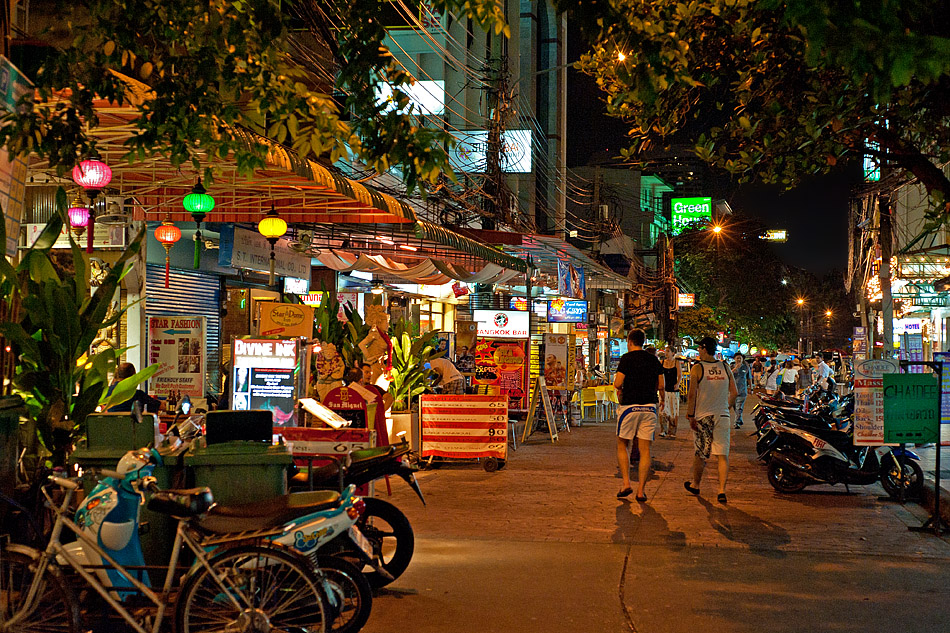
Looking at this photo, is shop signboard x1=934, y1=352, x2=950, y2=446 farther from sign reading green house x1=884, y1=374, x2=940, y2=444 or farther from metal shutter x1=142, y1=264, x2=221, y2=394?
metal shutter x1=142, y1=264, x2=221, y2=394

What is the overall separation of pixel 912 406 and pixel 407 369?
24.7ft

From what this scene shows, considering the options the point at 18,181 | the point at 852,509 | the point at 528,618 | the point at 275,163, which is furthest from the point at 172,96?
the point at 852,509

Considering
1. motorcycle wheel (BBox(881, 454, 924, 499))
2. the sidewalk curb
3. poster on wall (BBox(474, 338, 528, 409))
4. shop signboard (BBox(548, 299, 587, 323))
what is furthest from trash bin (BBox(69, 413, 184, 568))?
shop signboard (BBox(548, 299, 587, 323))

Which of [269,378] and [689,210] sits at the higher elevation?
[689,210]

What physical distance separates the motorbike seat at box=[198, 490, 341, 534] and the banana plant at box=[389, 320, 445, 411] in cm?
926

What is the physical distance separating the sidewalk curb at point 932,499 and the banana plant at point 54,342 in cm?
875

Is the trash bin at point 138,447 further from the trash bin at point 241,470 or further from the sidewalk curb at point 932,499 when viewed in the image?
the sidewalk curb at point 932,499

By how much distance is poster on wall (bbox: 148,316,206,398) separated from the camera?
488 inches

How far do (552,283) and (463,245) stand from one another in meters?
12.8

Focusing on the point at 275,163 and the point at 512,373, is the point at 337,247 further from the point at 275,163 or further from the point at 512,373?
the point at 275,163

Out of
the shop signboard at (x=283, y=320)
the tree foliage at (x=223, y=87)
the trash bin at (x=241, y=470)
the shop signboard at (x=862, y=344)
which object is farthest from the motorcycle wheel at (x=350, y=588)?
the shop signboard at (x=862, y=344)

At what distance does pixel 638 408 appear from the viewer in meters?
11.2

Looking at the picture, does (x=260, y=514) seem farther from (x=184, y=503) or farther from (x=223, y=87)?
(x=223, y=87)

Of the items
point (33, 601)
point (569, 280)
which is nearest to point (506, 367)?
point (569, 280)
